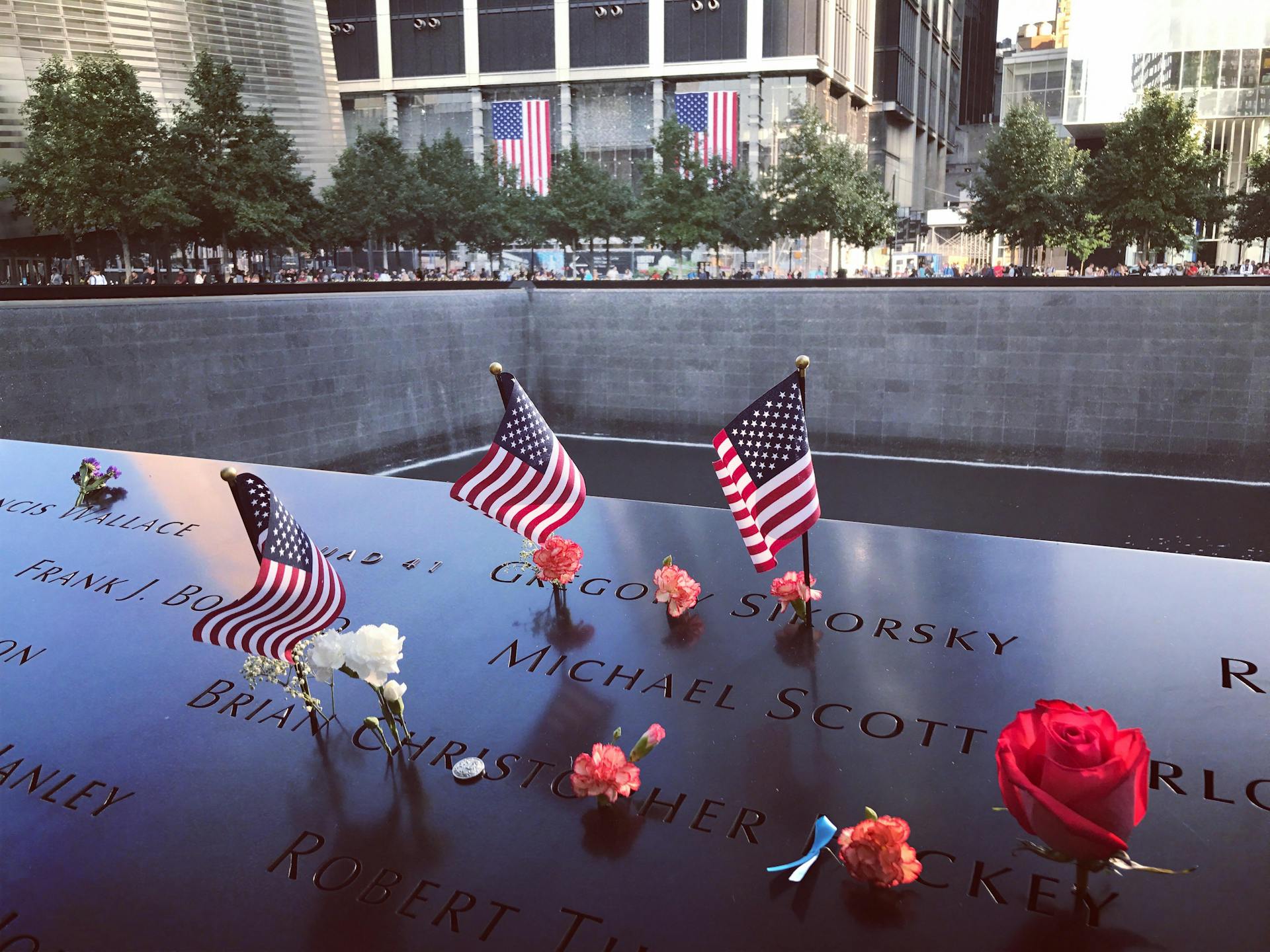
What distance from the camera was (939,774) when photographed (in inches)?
111

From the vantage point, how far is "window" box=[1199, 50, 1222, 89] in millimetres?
41906

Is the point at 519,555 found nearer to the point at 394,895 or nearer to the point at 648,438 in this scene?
the point at 394,895

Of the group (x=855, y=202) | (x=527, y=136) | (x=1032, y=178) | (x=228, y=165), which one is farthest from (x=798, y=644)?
(x=527, y=136)

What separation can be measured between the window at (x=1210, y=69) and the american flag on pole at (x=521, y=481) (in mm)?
47860

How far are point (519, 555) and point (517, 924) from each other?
2563mm

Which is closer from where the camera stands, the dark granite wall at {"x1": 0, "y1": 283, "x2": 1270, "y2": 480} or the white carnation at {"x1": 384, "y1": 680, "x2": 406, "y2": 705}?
the white carnation at {"x1": 384, "y1": 680, "x2": 406, "y2": 705}

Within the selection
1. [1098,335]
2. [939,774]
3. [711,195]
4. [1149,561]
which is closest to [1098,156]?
[711,195]

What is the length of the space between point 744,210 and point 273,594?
1336 inches

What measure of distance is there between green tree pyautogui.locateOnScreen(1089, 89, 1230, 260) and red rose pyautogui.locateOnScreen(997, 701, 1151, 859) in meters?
32.0

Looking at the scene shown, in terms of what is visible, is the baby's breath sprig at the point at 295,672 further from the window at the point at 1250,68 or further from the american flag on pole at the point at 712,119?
the window at the point at 1250,68

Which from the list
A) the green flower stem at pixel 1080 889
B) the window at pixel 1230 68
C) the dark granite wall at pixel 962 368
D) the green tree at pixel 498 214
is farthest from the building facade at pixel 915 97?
the green flower stem at pixel 1080 889

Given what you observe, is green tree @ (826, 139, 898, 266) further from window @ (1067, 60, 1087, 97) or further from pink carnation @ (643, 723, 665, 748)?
pink carnation @ (643, 723, 665, 748)

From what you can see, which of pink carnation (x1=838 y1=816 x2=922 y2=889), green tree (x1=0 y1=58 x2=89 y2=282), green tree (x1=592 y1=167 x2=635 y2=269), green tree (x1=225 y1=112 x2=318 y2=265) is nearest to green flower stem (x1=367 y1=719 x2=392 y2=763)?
pink carnation (x1=838 y1=816 x2=922 y2=889)

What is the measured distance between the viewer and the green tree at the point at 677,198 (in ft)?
116
